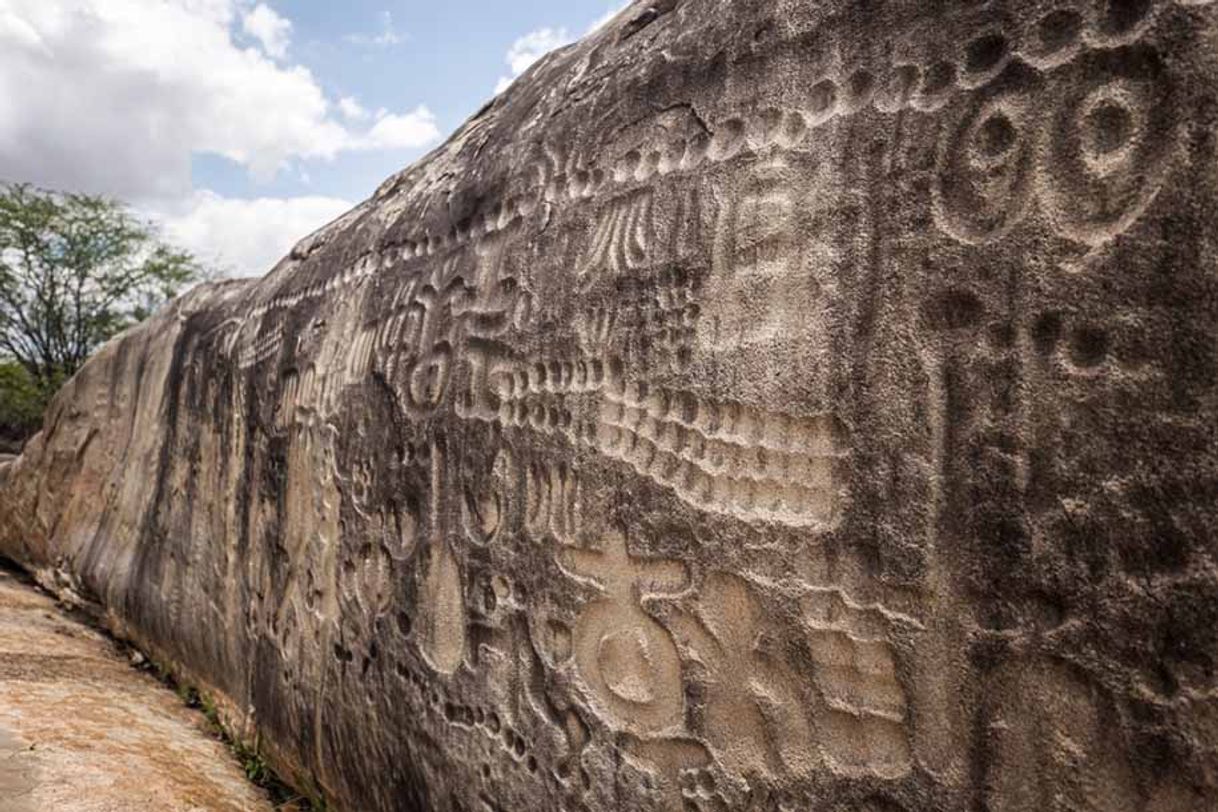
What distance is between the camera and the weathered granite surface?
97cm

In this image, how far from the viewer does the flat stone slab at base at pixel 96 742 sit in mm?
2246

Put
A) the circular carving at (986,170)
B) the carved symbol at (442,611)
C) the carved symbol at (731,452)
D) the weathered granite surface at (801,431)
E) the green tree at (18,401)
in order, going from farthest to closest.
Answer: the green tree at (18,401)
the carved symbol at (442,611)
the carved symbol at (731,452)
the circular carving at (986,170)
the weathered granite surface at (801,431)

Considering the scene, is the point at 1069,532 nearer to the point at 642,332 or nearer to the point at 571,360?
the point at 642,332

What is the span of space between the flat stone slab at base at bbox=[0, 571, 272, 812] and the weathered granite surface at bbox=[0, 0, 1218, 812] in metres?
0.44

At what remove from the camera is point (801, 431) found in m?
1.27

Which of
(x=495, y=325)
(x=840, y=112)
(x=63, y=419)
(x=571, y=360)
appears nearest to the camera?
(x=840, y=112)

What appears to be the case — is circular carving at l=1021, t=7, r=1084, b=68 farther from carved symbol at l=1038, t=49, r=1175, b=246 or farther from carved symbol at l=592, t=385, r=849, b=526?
carved symbol at l=592, t=385, r=849, b=526

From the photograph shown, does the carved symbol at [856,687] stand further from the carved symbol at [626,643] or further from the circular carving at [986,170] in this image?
the circular carving at [986,170]

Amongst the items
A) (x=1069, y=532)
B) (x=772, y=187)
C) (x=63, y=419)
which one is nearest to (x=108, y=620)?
(x=63, y=419)

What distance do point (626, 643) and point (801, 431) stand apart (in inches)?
20.0

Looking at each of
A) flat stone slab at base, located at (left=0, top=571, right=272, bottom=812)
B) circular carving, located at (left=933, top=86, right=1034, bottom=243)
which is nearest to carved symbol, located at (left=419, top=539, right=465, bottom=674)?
flat stone slab at base, located at (left=0, top=571, right=272, bottom=812)

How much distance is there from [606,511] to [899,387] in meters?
0.60

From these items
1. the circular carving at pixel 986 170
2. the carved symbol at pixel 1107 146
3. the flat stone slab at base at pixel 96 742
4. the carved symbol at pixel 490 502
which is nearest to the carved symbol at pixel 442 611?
the carved symbol at pixel 490 502

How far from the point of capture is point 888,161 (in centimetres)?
121
